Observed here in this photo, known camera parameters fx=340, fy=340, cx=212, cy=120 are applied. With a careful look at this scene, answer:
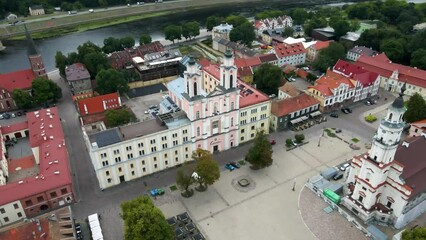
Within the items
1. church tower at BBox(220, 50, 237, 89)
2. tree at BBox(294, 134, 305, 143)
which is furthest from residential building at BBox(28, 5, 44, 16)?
tree at BBox(294, 134, 305, 143)

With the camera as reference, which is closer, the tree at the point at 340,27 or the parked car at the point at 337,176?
the parked car at the point at 337,176

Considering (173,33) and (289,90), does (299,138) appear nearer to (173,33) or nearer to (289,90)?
(289,90)

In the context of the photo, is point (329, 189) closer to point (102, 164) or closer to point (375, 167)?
point (375, 167)

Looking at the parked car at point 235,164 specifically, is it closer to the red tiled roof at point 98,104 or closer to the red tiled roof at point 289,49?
the red tiled roof at point 98,104

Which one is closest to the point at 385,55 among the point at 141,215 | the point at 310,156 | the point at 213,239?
the point at 310,156

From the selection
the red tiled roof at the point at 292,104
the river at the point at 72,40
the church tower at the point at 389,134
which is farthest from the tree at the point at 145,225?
the river at the point at 72,40
